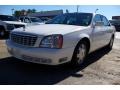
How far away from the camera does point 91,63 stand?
612cm

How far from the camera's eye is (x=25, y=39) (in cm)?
484

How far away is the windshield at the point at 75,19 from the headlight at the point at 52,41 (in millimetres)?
1570

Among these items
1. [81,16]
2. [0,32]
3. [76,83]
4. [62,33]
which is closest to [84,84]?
[76,83]

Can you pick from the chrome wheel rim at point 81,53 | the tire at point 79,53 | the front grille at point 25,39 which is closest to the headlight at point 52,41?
the front grille at point 25,39

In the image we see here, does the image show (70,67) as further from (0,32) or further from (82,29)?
(0,32)

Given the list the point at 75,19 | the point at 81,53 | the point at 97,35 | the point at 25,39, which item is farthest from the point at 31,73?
the point at 97,35

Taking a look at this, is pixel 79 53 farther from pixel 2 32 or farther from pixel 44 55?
pixel 2 32

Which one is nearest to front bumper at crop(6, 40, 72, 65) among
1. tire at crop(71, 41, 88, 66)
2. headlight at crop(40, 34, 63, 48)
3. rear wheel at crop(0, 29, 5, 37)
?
headlight at crop(40, 34, 63, 48)

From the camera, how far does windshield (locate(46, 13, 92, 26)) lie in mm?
6117

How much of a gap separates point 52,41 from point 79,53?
1034mm

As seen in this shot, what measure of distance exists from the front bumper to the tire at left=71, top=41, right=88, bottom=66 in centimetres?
32

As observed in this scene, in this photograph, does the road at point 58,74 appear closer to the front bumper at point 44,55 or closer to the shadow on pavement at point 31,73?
the shadow on pavement at point 31,73

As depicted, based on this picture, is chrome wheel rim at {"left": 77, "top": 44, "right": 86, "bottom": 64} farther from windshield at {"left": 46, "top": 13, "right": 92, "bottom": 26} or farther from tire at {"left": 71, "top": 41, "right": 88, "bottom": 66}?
windshield at {"left": 46, "top": 13, "right": 92, "bottom": 26}
